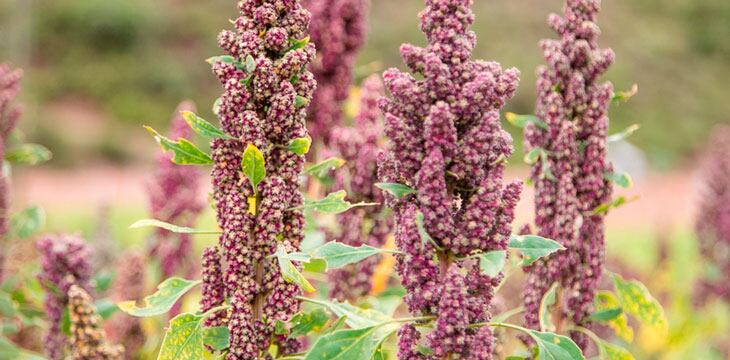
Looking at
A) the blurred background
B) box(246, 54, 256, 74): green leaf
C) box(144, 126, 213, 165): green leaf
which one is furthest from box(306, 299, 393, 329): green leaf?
the blurred background

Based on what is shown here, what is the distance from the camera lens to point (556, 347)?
Answer: 6.98ft

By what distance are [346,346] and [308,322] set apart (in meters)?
0.31

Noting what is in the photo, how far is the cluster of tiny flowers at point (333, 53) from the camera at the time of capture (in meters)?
3.88

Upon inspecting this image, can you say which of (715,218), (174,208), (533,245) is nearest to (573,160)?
(533,245)

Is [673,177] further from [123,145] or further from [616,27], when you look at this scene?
[123,145]

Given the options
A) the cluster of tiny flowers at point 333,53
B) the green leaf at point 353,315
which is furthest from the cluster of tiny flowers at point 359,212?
the green leaf at point 353,315

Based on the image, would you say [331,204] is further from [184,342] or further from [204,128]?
[184,342]

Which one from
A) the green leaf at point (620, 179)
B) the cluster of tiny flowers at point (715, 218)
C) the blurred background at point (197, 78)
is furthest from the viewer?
the blurred background at point (197, 78)

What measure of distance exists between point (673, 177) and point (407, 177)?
39005mm

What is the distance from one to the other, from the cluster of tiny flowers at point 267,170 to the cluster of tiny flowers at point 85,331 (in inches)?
23.1

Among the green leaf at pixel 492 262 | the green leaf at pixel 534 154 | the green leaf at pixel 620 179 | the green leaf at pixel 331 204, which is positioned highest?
the green leaf at pixel 534 154

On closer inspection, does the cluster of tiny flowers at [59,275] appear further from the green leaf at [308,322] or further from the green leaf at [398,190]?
the green leaf at [398,190]

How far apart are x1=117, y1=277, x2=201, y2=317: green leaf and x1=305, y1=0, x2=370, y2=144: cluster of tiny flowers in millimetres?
1669

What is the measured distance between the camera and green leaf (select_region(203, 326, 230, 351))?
2.23 metres
